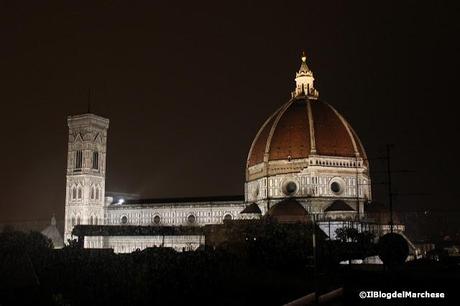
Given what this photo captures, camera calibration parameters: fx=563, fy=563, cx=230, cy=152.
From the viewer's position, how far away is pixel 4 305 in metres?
19.8

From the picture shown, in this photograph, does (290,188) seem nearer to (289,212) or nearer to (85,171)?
(289,212)

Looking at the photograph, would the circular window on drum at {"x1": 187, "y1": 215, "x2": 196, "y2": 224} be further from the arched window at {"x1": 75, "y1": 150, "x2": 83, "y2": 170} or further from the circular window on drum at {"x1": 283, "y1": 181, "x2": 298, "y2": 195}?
the arched window at {"x1": 75, "y1": 150, "x2": 83, "y2": 170}

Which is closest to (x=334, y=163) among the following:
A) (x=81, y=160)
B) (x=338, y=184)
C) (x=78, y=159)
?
(x=338, y=184)

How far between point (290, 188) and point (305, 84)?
59.7ft

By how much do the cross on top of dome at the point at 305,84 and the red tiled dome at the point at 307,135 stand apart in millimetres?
5223

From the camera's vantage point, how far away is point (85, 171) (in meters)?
87.9

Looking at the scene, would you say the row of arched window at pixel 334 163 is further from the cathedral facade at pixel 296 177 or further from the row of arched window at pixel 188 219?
the row of arched window at pixel 188 219

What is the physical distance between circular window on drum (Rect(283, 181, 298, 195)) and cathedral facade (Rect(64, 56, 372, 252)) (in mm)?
37

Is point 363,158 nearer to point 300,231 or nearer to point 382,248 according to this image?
point 300,231

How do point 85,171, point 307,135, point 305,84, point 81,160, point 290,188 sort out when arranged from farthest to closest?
point 81,160
point 85,171
point 305,84
point 307,135
point 290,188

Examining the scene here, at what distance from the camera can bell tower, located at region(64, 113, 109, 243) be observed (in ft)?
284

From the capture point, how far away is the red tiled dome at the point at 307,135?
6912 cm

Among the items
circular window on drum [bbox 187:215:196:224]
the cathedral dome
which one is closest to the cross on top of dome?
the cathedral dome

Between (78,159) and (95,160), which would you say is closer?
(78,159)
